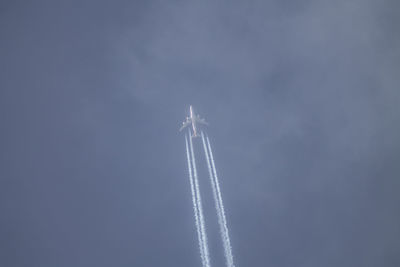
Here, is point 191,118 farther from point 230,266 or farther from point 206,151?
point 230,266

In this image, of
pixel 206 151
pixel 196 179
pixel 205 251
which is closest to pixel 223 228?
pixel 205 251

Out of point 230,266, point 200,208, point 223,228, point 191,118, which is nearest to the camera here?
point 230,266

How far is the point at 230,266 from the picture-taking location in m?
113

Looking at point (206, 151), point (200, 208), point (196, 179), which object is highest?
point (206, 151)

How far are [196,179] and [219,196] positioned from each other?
12.4 m

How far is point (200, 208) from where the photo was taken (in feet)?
452

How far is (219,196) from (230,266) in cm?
3459

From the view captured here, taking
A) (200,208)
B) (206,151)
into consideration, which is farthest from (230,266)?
(206,151)

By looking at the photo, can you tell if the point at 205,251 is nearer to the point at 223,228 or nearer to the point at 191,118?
the point at 223,228

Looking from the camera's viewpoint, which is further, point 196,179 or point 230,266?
point 196,179

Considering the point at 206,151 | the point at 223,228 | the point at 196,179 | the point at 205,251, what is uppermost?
the point at 206,151

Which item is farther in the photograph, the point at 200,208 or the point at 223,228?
the point at 200,208

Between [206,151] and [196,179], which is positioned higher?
[206,151]

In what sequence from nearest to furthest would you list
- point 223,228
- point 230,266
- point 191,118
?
point 230,266, point 223,228, point 191,118
